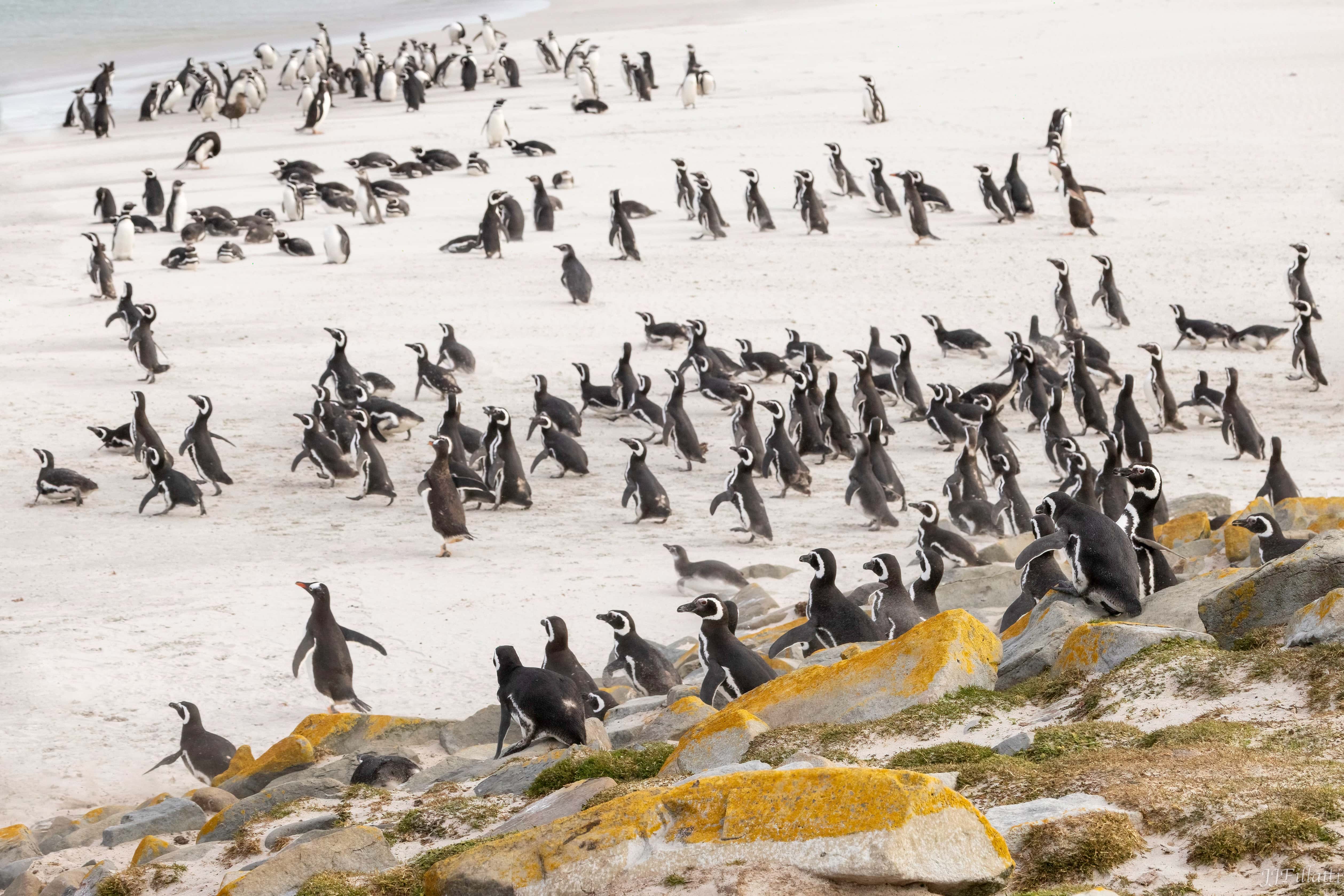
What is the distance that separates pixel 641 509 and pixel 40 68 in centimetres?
4187

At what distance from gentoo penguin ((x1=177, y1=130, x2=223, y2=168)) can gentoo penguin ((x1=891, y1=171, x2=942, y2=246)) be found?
13.9 meters

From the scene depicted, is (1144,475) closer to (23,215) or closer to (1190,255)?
(1190,255)

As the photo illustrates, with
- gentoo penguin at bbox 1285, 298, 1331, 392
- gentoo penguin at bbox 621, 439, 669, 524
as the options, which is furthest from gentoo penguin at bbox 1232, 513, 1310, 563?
gentoo penguin at bbox 1285, 298, 1331, 392

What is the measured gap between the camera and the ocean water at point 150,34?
131 feet

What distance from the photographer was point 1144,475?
295 inches

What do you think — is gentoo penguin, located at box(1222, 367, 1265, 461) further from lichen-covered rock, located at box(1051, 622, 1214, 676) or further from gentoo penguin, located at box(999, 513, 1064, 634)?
lichen-covered rock, located at box(1051, 622, 1214, 676)

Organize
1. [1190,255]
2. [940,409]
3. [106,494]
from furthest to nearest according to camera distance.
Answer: [1190,255] → [940,409] → [106,494]

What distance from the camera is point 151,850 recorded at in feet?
18.3

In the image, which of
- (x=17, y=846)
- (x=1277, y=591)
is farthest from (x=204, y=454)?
(x=1277, y=591)

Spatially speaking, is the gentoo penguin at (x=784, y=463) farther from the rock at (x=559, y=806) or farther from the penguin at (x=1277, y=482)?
the rock at (x=559, y=806)

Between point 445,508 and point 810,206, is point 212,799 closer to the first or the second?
point 445,508

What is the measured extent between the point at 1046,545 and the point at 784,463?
5.10 meters

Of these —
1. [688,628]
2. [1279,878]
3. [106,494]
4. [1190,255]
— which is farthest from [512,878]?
[1190,255]

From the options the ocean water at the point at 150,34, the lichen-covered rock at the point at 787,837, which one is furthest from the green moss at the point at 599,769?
the ocean water at the point at 150,34
